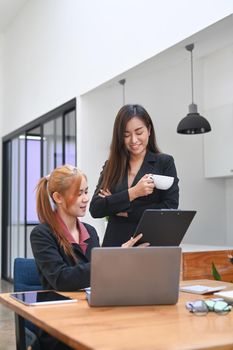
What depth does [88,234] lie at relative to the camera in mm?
1759

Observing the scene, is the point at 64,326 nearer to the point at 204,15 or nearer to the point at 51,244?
the point at 51,244

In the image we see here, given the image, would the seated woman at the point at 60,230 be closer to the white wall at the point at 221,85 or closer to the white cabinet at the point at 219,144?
→ the white cabinet at the point at 219,144

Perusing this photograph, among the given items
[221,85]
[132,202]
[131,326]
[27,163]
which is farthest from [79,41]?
[131,326]

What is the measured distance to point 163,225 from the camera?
4.97 ft

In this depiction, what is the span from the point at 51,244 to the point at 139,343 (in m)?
0.75

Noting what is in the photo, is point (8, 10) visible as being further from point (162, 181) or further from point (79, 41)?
point (162, 181)

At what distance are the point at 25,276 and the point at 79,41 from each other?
131 inches

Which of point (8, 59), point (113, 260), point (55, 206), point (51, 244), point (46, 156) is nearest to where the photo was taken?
point (113, 260)

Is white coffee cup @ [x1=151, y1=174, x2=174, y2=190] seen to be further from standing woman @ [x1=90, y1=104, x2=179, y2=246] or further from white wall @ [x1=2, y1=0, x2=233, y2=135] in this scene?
white wall @ [x1=2, y1=0, x2=233, y2=135]

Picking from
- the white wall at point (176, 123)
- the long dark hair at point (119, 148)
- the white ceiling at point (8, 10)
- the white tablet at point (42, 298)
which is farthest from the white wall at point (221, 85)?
the white tablet at point (42, 298)

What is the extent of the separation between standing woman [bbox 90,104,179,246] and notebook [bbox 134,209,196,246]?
0.86 ft

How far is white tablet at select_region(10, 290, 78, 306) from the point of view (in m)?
1.31

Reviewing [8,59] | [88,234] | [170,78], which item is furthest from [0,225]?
[88,234]

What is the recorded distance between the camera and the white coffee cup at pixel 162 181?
1.77 m
